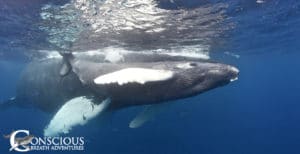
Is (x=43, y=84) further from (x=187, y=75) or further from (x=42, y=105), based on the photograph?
(x=187, y=75)

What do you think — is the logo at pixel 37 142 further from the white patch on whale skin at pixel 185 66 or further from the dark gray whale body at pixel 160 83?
the white patch on whale skin at pixel 185 66

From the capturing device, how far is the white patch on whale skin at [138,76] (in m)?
4.76

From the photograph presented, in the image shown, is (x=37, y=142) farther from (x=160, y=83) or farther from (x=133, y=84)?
(x=160, y=83)

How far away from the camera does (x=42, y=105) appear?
37.6 feet

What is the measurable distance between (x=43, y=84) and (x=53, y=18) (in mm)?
4041

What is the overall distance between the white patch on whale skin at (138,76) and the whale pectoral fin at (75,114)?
854 mm

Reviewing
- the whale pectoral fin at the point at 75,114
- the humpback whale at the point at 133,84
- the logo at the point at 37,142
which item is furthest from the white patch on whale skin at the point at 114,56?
the whale pectoral fin at the point at 75,114

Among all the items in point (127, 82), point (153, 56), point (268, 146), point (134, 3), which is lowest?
point (268, 146)

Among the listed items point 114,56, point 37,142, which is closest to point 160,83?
point 37,142

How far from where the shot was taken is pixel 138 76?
4832mm

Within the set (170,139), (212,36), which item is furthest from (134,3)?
(170,139)

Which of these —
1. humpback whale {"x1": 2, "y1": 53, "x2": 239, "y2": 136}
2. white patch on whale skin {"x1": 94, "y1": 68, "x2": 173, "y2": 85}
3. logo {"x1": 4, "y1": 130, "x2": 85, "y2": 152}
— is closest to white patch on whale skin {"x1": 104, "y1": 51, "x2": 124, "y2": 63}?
logo {"x1": 4, "y1": 130, "x2": 85, "y2": 152}

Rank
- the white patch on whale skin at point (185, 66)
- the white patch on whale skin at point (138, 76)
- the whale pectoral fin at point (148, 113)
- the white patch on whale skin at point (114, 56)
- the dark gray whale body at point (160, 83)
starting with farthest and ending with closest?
the white patch on whale skin at point (114, 56) → the whale pectoral fin at point (148, 113) → the white patch on whale skin at point (185, 66) → the dark gray whale body at point (160, 83) → the white patch on whale skin at point (138, 76)

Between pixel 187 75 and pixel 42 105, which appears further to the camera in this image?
pixel 42 105
